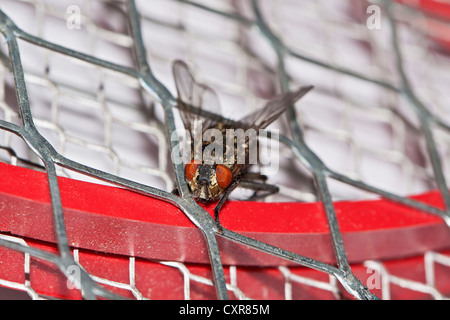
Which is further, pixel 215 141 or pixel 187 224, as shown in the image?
pixel 215 141

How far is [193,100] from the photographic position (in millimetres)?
950

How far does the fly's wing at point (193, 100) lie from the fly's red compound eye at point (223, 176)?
0.12 metres

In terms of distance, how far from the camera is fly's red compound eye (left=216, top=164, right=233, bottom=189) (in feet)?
2.49

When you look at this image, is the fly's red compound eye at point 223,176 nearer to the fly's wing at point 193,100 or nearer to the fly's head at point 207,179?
the fly's head at point 207,179

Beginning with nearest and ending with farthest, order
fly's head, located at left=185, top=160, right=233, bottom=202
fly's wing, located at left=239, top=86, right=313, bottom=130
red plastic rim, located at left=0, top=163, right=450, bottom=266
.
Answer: red plastic rim, located at left=0, top=163, right=450, bottom=266 → fly's head, located at left=185, top=160, right=233, bottom=202 → fly's wing, located at left=239, top=86, right=313, bottom=130

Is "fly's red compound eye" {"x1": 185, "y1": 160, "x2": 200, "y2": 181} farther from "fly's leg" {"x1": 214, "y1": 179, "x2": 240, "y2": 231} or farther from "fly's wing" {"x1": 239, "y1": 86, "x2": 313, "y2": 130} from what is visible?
"fly's wing" {"x1": 239, "y1": 86, "x2": 313, "y2": 130}

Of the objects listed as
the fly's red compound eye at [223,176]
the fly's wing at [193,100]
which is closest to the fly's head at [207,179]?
the fly's red compound eye at [223,176]

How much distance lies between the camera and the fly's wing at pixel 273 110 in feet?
2.83

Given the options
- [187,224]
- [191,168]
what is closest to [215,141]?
[191,168]

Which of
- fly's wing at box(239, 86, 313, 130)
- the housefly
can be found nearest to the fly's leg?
the housefly

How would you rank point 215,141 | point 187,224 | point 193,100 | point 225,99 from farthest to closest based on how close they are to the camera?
point 225,99 < point 193,100 < point 215,141 < point 187,224

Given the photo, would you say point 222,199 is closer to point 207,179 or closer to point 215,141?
point 207,179

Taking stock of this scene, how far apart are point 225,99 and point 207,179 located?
0.37m
